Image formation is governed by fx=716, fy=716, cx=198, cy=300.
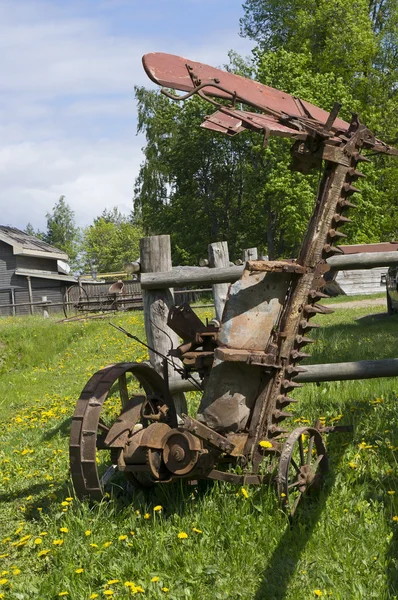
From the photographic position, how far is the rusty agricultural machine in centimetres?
407

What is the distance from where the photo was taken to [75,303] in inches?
1146

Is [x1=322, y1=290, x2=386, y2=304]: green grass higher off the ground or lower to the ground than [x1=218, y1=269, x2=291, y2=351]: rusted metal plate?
lower

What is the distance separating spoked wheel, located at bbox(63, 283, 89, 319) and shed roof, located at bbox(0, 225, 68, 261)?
269 centimetres

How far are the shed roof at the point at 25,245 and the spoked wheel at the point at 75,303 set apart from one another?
2.69 m

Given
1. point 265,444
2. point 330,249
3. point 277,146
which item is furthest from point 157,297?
point 277,146

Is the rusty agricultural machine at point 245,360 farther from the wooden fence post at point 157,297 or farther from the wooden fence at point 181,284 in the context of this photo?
the wooden fence post at point 157,297

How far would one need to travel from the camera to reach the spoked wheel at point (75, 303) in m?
28.9

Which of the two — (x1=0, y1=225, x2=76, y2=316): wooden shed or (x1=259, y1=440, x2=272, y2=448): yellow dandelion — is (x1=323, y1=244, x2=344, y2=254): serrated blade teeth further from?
(x1=0, y1=225, x2=76, y2=316): wooden shed

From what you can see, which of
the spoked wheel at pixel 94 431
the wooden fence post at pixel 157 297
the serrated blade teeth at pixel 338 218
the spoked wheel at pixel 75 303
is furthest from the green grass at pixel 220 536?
the spoked wheel at pixel 75 303

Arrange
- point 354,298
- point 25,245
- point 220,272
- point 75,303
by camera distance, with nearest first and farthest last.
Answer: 1. point 220,272
2. point 354,298
3. point 75,303
4. point 25,245

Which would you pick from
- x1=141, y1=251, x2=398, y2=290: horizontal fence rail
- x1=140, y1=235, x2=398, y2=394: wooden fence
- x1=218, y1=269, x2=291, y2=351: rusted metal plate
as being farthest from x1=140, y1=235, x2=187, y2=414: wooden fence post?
x1=218, y1=269, x2=291, y2=351: rusted metal plate

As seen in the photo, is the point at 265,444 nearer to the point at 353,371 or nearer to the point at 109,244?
the point at 353,371

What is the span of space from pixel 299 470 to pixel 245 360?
74cm

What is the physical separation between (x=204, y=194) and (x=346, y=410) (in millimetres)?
37738
